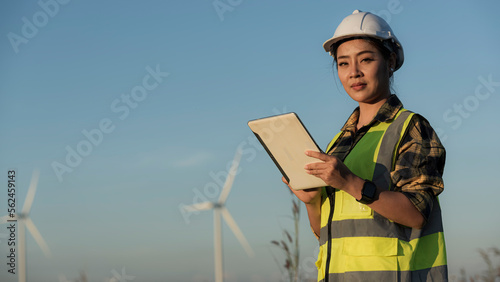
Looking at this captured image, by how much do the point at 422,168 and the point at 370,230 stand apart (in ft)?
1.55

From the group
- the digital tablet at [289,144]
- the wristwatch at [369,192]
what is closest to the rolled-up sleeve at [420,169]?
the wristwatch at [369,192]

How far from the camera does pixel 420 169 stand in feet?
11.8

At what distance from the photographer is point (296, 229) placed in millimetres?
6969

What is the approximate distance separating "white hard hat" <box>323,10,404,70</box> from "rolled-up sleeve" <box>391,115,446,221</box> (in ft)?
2.21

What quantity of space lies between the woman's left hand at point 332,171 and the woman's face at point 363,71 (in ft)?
2.53

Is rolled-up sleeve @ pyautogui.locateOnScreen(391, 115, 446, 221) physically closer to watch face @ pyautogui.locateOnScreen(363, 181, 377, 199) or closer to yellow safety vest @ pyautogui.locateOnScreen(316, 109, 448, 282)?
yellow safety vest @ pyautogui.locateOnScreen(316, 109, 448, 282)

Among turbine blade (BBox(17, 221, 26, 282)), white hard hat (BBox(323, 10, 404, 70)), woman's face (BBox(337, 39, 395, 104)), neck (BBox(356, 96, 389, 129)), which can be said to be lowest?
→ neck (BBox(356, 96, 389, 129))

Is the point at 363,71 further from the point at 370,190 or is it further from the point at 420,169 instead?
the point at 370,190

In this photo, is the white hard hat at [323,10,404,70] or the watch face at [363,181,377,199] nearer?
the watch face at [363,181,377,199]

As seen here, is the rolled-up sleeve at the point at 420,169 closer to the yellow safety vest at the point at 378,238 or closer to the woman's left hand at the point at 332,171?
the yellow safety vest at the point at 378,238

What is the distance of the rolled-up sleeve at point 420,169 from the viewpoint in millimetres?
3543

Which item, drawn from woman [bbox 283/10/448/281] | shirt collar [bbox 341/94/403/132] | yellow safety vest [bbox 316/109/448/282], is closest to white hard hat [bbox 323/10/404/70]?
woman [bbox 283/10/448/281]

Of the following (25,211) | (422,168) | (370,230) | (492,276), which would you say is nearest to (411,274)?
(370,230)

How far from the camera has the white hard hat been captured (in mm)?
3988
